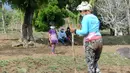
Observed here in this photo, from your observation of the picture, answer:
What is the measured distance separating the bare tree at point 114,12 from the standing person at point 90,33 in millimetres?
31519

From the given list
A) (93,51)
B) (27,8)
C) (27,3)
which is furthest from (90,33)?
(27,8)

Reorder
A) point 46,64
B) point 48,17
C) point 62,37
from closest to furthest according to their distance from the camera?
point 46,64
point 62,37
point 48,17

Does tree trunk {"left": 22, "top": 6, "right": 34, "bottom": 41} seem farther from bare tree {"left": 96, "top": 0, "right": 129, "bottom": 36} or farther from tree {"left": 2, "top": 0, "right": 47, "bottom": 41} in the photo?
bare tree {"left": 96, "top": 0, "right": 129, "bottom": 36}

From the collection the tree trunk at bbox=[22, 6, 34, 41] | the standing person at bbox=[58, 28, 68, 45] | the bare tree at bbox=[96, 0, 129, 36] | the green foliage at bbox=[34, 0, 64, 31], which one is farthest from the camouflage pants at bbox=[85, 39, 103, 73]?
the bare tree at bbox=[96, 0, 129, 36]

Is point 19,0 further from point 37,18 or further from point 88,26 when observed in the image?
point 37,18

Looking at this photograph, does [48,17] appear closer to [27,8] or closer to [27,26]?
[27,26]

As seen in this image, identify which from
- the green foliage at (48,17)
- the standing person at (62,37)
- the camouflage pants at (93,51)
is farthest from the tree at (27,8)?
the camouflage pants at (93,51)

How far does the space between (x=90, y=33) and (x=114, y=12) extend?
108 feet

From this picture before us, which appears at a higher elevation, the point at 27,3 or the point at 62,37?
the point at 27,3

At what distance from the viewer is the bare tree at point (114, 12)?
39.3m

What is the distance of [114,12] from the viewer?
131 feet

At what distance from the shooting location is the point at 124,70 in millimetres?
11539

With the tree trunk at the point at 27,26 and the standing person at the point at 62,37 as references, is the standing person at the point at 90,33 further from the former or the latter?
the standing person at the point at 62,37

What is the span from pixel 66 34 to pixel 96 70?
1686cm
